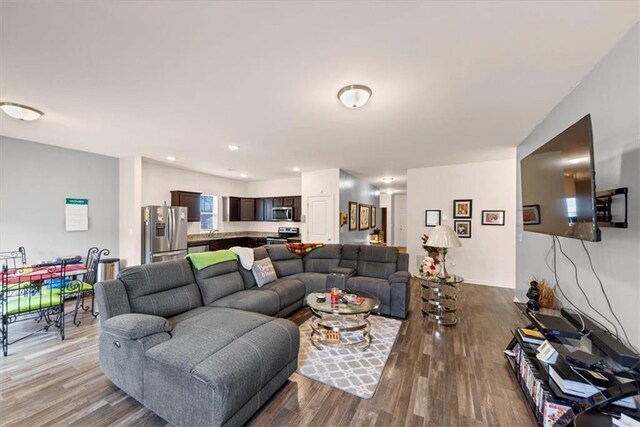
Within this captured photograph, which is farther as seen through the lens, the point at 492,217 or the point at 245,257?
the point at 492,217

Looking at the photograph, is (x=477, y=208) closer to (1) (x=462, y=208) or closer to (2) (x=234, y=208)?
(1) (x=462, y=208)

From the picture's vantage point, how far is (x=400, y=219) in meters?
11.5

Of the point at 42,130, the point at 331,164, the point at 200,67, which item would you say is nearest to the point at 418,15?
the point at 200,67

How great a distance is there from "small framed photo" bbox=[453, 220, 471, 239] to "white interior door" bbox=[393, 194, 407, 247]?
5.65m

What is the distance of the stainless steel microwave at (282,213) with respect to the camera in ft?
24.1

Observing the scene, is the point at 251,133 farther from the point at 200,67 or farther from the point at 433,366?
the point at 433,366

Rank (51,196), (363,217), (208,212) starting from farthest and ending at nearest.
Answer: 1. (363,217)
2. (208,212)
3. (51,196)

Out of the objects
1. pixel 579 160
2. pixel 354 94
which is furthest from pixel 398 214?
pixel 579 160

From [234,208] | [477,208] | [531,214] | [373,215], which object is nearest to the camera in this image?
[531,214]

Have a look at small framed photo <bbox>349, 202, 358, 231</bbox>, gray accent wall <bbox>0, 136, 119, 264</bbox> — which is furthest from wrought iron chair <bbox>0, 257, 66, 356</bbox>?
small framed photo <bbox>349, 202, 358, 231</bbox>

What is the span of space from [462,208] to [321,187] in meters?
3.31

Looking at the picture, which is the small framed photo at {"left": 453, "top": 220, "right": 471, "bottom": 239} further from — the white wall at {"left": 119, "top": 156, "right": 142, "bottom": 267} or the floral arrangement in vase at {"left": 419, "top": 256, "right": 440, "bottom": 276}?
the white wall at {"left": 119, "top": 156, "right": 142, "bottom": 267}

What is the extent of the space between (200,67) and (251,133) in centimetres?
161

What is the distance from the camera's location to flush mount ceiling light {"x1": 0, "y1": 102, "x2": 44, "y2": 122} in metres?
2.70
